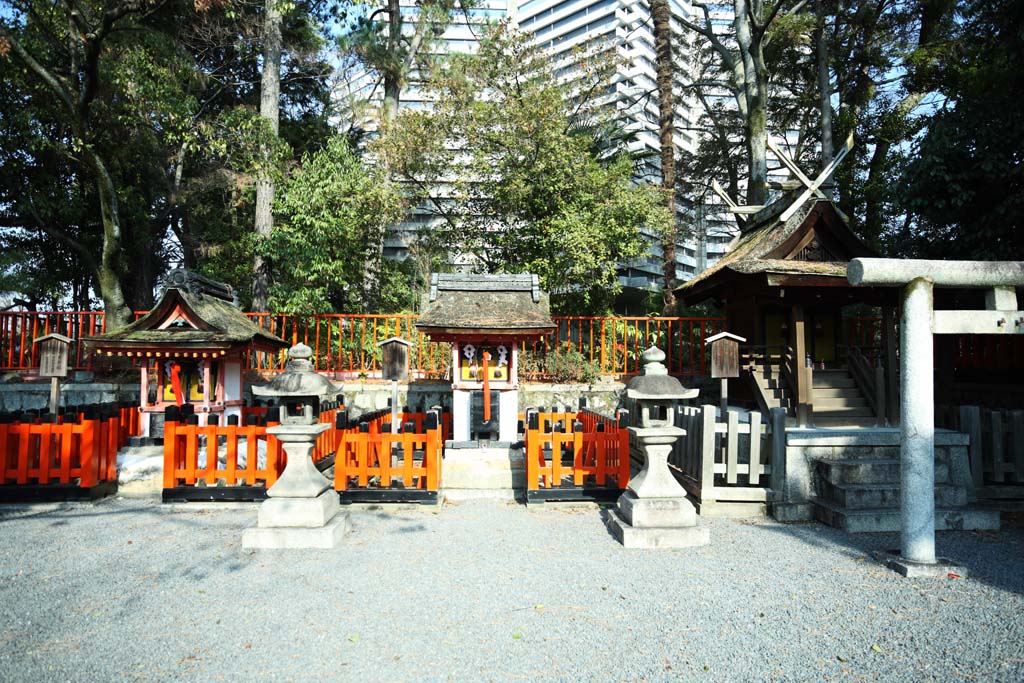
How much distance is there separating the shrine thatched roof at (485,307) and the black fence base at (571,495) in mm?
2903

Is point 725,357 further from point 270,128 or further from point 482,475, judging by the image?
point 270,128

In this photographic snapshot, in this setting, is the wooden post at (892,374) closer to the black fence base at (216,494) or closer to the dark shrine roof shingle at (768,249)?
the dark shrine roof shingle at (768,249)

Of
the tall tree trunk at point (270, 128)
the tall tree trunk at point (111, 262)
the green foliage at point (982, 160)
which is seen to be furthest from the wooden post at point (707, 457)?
the tall tree trunk at point (111, 262)

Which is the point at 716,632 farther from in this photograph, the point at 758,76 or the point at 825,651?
the point at 758,76

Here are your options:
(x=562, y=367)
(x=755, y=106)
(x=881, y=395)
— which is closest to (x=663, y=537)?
(x=881, y=395)

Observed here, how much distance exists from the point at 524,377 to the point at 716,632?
8.82 m

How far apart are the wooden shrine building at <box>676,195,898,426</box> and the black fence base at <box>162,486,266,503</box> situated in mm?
8073

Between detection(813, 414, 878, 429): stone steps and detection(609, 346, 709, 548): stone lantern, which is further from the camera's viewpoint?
detection(813, 414, 878, 429): stone steps

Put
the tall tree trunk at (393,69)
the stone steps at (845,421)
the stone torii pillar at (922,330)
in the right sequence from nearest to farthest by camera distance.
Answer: the stone torii pillar at (922,330)
the stone steps at (845,421)
the tall tree trunk at (393,69)

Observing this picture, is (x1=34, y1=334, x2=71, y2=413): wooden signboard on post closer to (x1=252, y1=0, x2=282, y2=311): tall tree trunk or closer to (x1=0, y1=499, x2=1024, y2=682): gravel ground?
(x1=0, y1=499, x2=1024, y2=682): gravel ground

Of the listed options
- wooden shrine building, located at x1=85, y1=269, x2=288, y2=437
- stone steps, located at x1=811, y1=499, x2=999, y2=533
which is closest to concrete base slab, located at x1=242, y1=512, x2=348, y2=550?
wooden shrine building, located at x1=85, y1=269, x2=288, y2=437

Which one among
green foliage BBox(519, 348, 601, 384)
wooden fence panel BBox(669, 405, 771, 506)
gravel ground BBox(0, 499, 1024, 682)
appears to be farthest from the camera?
green foliage BBox(519, 348, 601, 384)

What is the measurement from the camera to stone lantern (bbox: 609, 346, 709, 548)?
5.58 m

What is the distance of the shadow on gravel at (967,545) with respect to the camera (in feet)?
15.9
